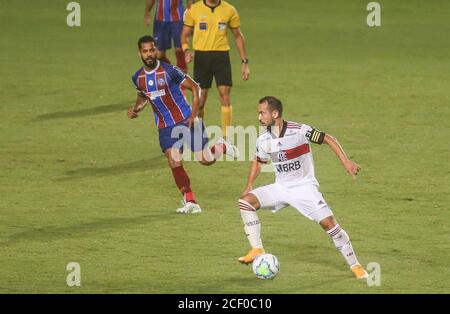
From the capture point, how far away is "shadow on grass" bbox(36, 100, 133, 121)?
24666 mm

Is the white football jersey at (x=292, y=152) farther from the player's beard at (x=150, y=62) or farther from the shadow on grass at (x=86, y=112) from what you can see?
the shadow on grass at (x=86, y=112)

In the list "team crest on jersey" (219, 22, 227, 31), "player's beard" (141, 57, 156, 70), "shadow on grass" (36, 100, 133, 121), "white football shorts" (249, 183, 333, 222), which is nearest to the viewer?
"white football shorts" (249, 183, 333, 222)

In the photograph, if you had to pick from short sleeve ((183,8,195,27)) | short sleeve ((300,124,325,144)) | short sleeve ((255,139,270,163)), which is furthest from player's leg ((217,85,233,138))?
short sleeve ((300,124,325,144))

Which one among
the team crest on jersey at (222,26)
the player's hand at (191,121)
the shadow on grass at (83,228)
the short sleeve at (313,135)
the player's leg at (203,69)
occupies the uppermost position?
the team crest on jersey at (222,26)

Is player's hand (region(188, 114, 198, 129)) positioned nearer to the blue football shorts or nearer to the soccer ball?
the blue football shorts

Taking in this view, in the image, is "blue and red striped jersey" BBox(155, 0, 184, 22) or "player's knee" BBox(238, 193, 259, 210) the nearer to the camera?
"player's knee" BBox(238, 193, 259, 210)

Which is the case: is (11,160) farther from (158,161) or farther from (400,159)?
(400,159)

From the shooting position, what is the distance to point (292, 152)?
14570mm

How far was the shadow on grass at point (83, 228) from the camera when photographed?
16453 millimetres

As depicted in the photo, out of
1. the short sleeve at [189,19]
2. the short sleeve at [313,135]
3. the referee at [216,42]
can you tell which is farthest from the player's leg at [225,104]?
the short sleeve at [313,135]

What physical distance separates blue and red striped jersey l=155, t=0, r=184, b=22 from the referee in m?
3.65

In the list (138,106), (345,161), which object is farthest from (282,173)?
(138,106)

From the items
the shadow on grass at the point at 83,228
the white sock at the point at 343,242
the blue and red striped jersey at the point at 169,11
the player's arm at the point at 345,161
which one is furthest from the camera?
the blue and red striped jersey at the point at 169,11

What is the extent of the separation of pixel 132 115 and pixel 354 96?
9.30 m
